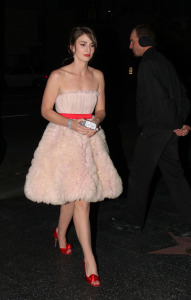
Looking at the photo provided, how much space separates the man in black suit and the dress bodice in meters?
0.68

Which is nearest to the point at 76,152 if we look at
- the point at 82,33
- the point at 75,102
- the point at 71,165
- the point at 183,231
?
the point at 71,165

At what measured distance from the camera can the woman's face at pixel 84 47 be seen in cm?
348

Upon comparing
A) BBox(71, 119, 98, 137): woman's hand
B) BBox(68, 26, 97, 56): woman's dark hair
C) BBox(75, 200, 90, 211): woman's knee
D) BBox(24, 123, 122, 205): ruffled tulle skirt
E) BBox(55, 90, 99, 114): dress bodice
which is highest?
BBox(68, 26, 97, 56): woman's dark hair

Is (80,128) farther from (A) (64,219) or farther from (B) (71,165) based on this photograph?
(A) (64,219)

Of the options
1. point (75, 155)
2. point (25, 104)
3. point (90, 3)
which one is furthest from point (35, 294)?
point (90, 3)

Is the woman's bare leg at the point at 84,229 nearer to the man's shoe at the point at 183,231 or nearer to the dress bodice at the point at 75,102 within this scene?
the dress bodice at the point at 75,102

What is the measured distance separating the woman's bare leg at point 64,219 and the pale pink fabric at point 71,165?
0.38 meters

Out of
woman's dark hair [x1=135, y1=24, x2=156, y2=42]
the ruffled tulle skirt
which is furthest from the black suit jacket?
the ruffled tulle skirt

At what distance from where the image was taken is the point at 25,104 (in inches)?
677

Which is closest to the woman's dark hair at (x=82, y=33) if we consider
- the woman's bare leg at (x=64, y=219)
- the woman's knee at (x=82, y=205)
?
the woman's knee at (x=82, y=205)

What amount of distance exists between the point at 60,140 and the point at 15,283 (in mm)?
1205

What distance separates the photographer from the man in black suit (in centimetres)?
393

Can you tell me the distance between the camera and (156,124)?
405 cm

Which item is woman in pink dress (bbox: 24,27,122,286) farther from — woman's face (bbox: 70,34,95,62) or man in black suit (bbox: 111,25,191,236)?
man in black suit (bbox: 111,25,191,236)
